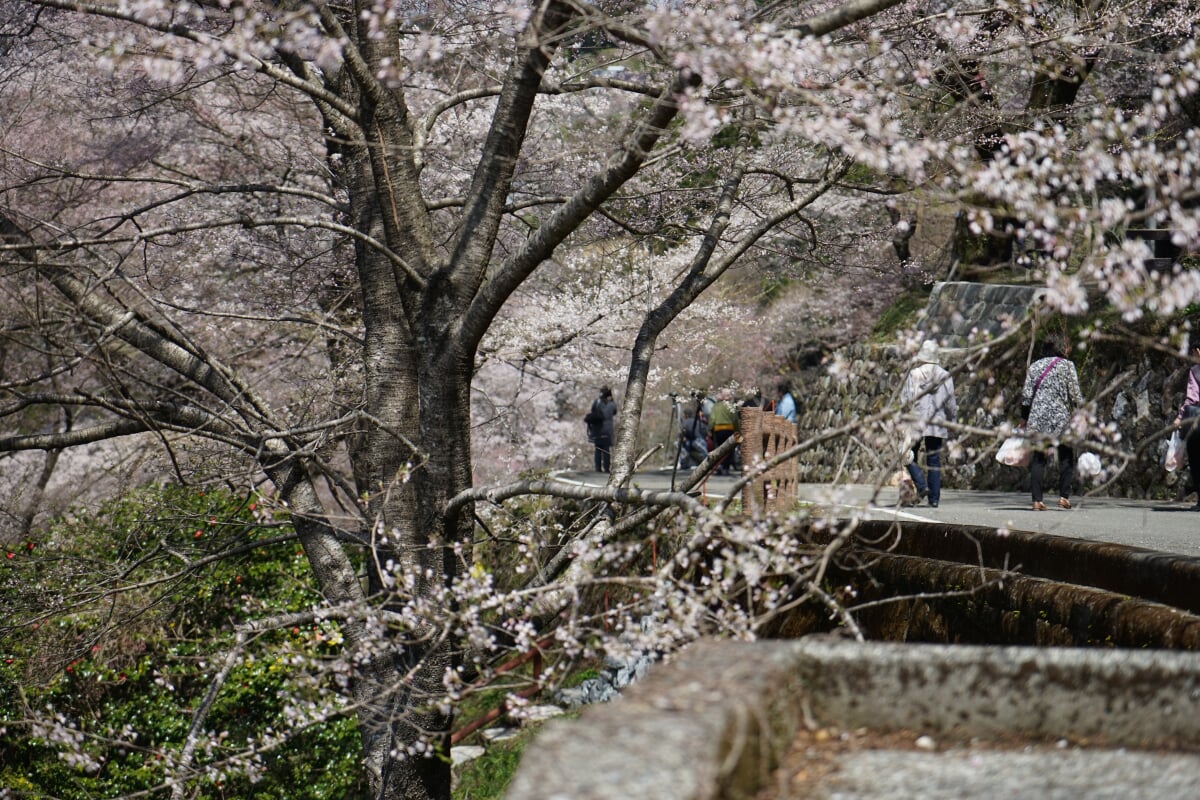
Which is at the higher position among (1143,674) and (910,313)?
(910,313)

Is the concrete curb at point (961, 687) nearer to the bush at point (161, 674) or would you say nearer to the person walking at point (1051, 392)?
the bush at point (161, 674)

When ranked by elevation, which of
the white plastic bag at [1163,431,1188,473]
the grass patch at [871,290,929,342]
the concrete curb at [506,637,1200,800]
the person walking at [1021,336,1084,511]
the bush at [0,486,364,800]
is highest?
the grass patch at [871,290,929,342]

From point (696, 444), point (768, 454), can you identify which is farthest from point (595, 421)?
point (768, 454)

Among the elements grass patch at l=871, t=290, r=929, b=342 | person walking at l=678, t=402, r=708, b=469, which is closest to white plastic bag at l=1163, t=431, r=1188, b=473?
grass patch at l=871, t=290, r=929, b=342

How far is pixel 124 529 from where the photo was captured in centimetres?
971

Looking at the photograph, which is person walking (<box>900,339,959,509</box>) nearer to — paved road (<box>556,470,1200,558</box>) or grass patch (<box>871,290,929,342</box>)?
paved road (<box>556,470,1200,558</box>)

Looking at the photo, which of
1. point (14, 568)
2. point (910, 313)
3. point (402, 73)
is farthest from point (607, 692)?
point (910, 313)

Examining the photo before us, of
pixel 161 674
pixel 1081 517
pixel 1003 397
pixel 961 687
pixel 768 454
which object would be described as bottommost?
pixel 161 674

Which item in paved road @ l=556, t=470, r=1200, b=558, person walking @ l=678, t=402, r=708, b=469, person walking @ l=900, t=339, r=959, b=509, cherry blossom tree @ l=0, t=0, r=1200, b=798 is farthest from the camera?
person walking @ l=678, t=402, r=708, b=469

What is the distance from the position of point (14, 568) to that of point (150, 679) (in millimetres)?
1795

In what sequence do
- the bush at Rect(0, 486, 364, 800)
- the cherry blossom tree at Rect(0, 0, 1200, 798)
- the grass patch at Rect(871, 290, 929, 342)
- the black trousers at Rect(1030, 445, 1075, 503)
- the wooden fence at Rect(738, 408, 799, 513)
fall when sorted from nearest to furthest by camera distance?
the cherry blossom tree at Rect(0, 0, 1200, 798) → the wooden fence at Rect(738, 408, 799, 513) → the bush at Rect(0, 486, 364, 800) → the black trousers at Rect(1030, 445, 1075, 503) → the grass patch at Rect(871, 290, 929, 342)

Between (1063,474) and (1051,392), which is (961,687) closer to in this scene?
(1051,392)

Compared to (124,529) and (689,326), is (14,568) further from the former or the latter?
(689,326)

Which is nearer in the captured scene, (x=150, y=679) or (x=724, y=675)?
(x=724, y=675)
